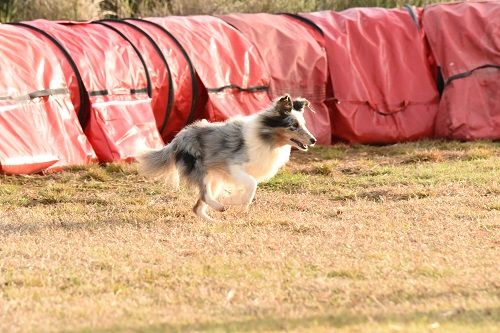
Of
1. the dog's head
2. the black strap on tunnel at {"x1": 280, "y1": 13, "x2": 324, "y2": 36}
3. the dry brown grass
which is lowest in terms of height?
the dry brown grass

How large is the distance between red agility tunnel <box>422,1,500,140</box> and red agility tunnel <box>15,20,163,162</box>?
4.30 m

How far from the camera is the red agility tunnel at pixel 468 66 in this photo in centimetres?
1438

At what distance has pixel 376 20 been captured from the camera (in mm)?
15031

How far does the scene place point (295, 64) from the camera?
14.2m

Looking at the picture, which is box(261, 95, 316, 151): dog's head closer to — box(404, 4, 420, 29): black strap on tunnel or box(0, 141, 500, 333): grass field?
box(0, 141, 500, 333): grass field

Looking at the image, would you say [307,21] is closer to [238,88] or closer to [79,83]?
[238,88]

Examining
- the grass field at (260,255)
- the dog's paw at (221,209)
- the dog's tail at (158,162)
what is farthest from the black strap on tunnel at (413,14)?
the dog's paw at (221,209)

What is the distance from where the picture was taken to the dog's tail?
30.8 ft

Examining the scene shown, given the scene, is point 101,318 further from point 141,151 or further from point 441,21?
point 441,21

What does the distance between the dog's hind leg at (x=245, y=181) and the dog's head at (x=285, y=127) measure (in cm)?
42

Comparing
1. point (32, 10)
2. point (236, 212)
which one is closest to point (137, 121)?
point (236, 212)

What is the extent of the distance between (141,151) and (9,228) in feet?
5.13

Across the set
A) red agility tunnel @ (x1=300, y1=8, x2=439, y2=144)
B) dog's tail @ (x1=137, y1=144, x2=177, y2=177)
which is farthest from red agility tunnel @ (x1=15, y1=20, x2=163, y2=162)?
red agility tunnel @ (x1=300, y1=8, x2=439, y2=144)

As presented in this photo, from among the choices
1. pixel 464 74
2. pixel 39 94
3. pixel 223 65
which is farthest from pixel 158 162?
pixel 464 74
